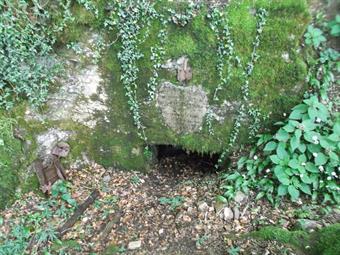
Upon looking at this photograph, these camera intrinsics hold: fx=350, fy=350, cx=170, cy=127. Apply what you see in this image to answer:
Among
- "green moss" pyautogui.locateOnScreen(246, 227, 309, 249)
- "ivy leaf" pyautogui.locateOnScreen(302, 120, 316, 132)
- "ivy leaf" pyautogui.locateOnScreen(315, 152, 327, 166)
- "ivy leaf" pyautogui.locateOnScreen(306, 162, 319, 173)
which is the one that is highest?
"ivy leaf" pyautogui.locateOnScreen(302, 120, 316, 132)

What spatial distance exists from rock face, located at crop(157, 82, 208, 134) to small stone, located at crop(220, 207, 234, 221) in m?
1.05

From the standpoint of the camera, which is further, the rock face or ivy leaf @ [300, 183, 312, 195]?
the rock face

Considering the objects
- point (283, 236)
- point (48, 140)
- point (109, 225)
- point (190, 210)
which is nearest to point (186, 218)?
point (190, 210)

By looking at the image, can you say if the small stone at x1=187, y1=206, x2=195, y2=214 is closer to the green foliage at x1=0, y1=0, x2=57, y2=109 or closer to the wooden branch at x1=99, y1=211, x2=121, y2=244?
the wooden branch at x1=99, y1=211, x2=121, y2=244

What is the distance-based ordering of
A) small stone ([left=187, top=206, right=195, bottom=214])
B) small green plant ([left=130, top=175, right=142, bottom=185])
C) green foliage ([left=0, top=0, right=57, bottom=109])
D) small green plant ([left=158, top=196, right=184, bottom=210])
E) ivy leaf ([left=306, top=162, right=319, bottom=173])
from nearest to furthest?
green foliage ([left=0, top=0, right=57, bottom=109]) → ivy leaf ([left=306, top=162, right=319, bottom=173]) → small stone ([left=187, top=206, right=195, bottom=214]) → small green plant ([left=158, top=196, right=184, bottom=210]) → small green plant ([left=130, top=175, right=142, bottom=185])

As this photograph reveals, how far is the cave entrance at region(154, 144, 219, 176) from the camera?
5.01 metres

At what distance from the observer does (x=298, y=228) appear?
3414 mm

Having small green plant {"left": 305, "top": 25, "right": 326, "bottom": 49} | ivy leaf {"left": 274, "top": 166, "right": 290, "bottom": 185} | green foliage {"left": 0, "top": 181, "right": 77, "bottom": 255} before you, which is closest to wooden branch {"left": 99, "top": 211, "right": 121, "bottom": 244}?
green foliage {"left": 0, "top": 181, "right": 77, "bottom": 255}

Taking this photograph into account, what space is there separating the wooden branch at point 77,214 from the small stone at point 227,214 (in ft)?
5.03

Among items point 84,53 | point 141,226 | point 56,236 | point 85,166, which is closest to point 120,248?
point 141,226

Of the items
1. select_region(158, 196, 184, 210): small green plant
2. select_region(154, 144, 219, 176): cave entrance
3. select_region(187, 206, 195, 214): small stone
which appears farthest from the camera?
select_region(154, 144, 219, 176): cave entrance

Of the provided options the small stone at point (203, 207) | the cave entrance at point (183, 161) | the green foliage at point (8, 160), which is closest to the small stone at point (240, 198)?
the small stone at point (203, 207)

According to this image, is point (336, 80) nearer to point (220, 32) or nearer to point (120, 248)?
point (220, 32)

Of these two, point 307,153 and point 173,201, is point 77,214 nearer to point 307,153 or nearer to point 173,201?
point 173,201
